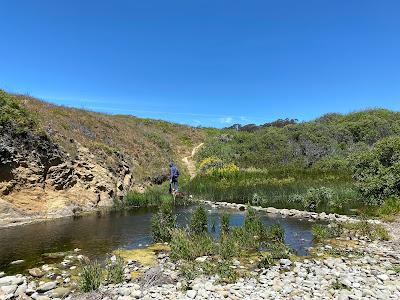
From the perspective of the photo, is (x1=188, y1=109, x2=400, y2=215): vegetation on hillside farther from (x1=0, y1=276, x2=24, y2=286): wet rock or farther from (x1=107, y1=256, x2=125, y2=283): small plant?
(x1=0, y1=276, x2=24, y2=286): wet rock

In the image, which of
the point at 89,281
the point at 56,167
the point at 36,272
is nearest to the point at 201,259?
the point at 89,281

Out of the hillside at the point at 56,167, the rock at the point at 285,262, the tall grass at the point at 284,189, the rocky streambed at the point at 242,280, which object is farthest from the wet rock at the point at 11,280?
the tall grass at the point at 284,189

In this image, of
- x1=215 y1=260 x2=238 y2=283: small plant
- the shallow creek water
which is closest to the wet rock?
the shallow creek water

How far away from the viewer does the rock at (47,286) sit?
1045 cm

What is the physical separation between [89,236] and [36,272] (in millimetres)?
6054

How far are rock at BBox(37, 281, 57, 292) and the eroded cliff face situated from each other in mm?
11661

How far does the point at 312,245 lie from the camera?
15.3m

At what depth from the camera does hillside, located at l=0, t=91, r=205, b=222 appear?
22766 mm

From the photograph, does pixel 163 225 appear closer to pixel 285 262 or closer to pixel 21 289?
pixel 285 262

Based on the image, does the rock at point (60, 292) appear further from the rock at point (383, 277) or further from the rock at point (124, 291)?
the rock at point (383, 277)

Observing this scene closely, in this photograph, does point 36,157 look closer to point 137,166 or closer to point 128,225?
point 128,225

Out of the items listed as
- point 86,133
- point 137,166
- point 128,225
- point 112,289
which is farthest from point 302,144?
point 112,289

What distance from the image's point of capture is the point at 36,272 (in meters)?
11.8

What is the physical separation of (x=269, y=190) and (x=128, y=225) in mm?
14305
